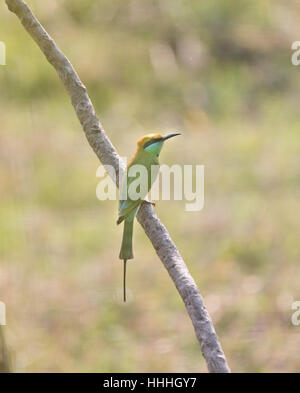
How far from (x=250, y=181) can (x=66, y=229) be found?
45.9 inches

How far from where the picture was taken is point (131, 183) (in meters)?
1.78

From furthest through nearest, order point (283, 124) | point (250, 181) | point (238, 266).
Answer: point (283, 124) → point (250, 181) → point (238, 266)

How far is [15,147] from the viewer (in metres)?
4.72

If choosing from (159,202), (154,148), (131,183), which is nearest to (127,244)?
(131,183)

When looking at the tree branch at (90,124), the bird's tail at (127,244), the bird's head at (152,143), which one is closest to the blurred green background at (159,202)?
the bird's head at (152,143)

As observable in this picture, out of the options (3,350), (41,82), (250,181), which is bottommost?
(3,350)

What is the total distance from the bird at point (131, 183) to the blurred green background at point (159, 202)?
142cm

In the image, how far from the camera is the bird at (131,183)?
5.16 feet

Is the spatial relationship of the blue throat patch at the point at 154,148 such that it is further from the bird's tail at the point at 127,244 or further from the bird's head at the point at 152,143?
the bird's tail at the point at 127,244

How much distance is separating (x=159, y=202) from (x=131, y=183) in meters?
2.65

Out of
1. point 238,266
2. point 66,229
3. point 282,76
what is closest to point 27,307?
point 66,229

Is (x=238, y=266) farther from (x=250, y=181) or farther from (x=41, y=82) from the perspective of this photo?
(x=41, y=82)

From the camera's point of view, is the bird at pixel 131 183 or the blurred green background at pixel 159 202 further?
the blurred green background at pixel 159 202

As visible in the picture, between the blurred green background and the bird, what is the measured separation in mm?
1416
